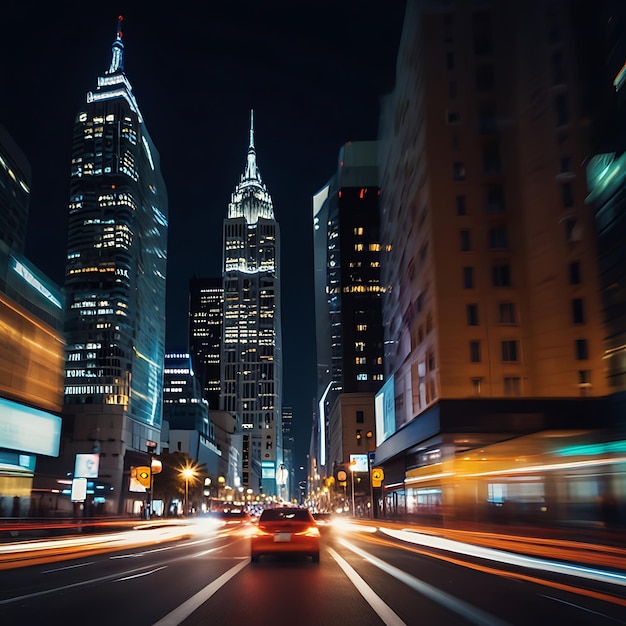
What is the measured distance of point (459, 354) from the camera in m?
46.8

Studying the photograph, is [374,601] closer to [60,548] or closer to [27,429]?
[60,548]

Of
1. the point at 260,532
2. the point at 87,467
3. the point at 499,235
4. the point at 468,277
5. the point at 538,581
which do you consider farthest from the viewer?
the point at 87,467

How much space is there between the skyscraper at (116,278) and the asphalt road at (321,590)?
125206mm

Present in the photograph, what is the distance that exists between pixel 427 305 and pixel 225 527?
2326cm

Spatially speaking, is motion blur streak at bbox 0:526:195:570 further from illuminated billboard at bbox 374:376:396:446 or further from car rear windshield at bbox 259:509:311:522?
illuminated billboard at bbox 374:376:396:446

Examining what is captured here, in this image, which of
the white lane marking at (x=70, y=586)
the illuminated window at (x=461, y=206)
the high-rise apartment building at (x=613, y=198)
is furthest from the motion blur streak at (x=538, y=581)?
the illuminated window at (x=461, y=206)

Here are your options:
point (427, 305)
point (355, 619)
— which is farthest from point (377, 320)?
point (355, 619)

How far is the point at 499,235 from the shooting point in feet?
163

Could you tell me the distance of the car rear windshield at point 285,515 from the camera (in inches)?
700

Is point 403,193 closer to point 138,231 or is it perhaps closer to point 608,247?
point 608,247

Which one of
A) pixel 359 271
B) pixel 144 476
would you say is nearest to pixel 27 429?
pixel 144 476

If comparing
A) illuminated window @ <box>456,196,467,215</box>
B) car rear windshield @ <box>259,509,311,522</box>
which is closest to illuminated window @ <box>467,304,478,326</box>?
illuminated window @ <box>456,196,467,215</box>

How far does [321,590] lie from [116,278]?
6364 inches

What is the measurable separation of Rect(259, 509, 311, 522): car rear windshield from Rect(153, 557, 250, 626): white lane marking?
10.1 ft
